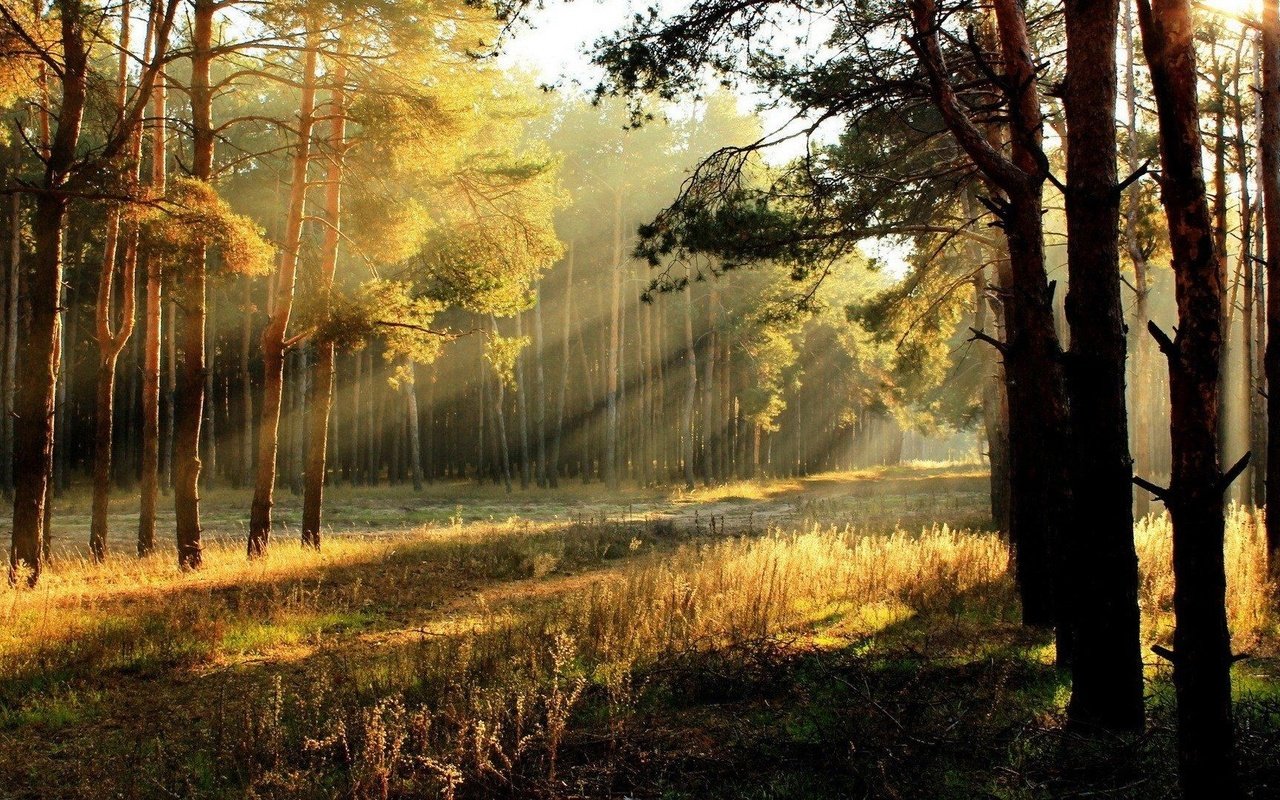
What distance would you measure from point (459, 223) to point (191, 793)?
478 inches

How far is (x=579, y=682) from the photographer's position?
5043 mm

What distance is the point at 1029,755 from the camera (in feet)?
14.6

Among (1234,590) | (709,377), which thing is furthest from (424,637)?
(709,377)

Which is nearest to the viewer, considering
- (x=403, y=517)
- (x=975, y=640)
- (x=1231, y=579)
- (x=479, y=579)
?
(x=975, y=640)

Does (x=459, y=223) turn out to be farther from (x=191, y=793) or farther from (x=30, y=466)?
(x=191, y=793)

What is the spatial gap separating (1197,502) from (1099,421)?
4.48 feet

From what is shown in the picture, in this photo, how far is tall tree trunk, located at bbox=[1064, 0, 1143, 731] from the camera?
15.4ft

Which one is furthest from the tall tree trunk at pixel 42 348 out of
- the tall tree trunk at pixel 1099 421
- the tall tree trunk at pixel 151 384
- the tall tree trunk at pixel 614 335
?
the tall tree trunk at pixel 614 335

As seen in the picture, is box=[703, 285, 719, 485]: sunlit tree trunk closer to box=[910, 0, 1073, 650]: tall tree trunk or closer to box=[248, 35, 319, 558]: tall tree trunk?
box=[248, 35, 319, 558]: tall tree trunk

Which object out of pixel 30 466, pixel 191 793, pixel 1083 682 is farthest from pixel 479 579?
pixel 1083 682

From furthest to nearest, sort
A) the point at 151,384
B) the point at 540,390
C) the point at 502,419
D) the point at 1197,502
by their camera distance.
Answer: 1. the point at 540,390
2. the point at 502,419
3. the point at 151,384
4. the point at 1197,502

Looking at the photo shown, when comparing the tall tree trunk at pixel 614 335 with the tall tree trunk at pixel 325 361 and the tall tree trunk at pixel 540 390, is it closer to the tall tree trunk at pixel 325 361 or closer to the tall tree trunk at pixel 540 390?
the tall tree trunk at pixel 540 390

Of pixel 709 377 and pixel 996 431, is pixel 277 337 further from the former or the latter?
pixel 709 377

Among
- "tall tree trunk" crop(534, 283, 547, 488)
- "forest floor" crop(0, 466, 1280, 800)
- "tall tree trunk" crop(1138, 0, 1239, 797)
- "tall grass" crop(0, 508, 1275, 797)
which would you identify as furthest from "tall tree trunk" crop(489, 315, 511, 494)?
"tall tree trunk" crop(1138, 0, 1239, 797)
